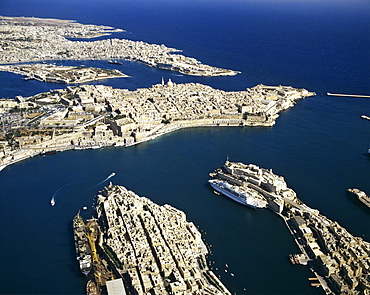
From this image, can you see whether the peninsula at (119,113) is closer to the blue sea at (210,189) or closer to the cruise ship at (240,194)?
the blue sea at (210,189)

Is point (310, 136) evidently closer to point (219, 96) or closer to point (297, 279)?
point (219, 96)

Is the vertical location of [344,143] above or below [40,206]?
above

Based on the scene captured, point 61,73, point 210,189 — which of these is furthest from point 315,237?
point 61,73

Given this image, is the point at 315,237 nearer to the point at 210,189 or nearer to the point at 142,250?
the point at 210,189

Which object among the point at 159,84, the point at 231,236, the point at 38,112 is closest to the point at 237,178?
the point at 231,236

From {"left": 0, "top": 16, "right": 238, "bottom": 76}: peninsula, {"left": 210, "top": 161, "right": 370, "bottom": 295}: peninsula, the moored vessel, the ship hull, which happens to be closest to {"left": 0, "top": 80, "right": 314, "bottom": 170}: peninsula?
the ship hull

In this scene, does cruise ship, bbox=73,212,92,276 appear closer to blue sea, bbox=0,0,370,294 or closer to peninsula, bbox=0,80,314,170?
blue sea, bbox=0,0,370,294

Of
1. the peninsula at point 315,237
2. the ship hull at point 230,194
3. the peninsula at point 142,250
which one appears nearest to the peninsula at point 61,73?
the ship hull at point 230,194
